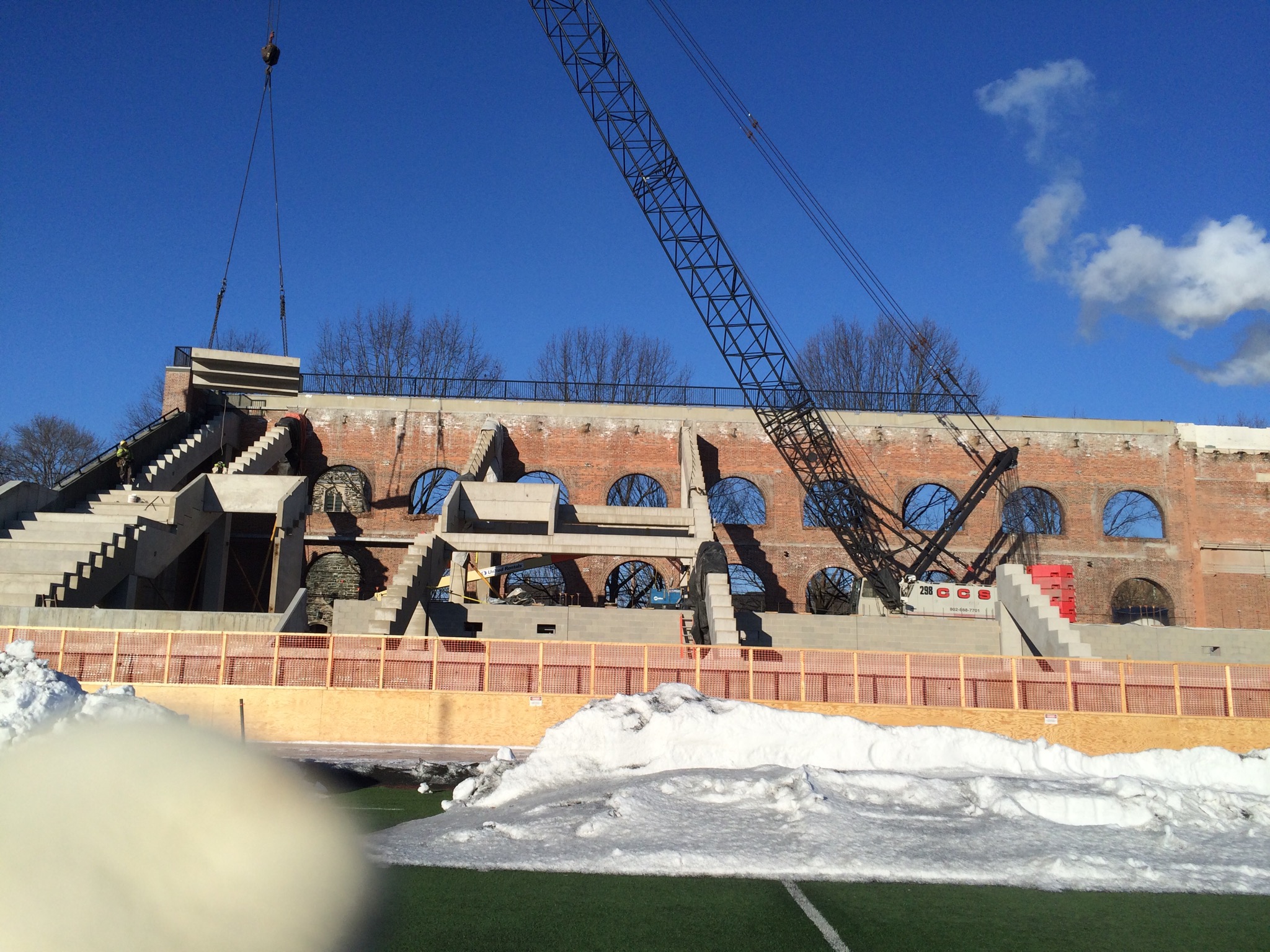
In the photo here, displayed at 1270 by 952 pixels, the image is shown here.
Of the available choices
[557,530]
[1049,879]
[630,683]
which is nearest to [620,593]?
[557,530]

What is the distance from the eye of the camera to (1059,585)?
2911 centimetres

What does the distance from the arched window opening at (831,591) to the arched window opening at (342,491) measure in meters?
18.9

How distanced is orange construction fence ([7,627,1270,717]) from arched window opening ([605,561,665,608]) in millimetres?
18174

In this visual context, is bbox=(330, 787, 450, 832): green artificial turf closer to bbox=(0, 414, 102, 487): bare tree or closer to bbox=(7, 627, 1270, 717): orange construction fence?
bbox=(7, 627, 1270, 717): orange construction fence

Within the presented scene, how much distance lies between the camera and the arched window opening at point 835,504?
37250mm

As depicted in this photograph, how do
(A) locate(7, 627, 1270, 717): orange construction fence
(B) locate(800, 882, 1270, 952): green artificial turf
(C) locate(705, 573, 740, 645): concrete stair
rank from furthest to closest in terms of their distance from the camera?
1. (C) locate(705, 573, 740, 645): concrete stair
2. (A) locate(7, 627, 1270, 717): orange construction fence
3. (B) locate(800, 882, 1270, 952): green artificial turf

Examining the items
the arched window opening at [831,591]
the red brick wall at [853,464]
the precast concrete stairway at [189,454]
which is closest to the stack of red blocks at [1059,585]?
the red brick wall at [853,464]

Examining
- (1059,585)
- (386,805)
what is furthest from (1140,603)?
(386,805)

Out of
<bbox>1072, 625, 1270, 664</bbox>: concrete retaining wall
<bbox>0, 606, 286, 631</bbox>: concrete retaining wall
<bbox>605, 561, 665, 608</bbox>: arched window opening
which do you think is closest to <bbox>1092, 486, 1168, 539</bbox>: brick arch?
<bbox>1072, 625, 1270, 664</bbox>: concrete retaining wall

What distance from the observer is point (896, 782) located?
41.8 feet

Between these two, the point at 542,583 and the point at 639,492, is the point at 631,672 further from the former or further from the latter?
the point at 639,492

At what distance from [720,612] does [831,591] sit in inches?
766

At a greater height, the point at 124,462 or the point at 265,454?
the point at 265,454

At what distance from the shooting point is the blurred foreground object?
5891 millimetres
